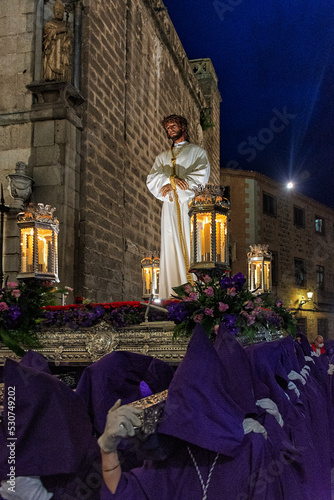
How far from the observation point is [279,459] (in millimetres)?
2307

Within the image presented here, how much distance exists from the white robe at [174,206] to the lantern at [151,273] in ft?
7.31

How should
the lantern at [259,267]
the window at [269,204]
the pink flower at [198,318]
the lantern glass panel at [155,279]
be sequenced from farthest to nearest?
1. the window at [269,204]
2. the lantern glass panel at [155,279]
3. the lantern at [259,267]
4. the pink flower at [198,318]

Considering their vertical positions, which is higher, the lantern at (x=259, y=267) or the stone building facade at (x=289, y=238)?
the stone building facade at (x=289, y=238)

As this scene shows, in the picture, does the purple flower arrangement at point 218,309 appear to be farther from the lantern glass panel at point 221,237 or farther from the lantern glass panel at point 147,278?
the lantern glass panel at point 147,278

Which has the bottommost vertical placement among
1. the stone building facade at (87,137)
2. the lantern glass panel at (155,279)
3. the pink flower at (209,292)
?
the pink flower at (209,292)

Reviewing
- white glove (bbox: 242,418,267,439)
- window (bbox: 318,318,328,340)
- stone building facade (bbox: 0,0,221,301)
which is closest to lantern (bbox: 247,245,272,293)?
stone building facade (bbox: 0,0,221,301)

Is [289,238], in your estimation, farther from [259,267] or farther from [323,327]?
[259,267]

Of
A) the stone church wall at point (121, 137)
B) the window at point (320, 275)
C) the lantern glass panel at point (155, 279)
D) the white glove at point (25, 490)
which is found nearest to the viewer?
the white glove at point (25, 490)

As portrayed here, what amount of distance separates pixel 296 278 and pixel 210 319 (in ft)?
70.7

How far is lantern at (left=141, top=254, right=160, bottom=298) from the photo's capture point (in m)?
8.40

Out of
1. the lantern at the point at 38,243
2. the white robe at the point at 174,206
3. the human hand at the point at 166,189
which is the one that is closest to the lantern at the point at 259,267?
the white robe at the point at 174,206

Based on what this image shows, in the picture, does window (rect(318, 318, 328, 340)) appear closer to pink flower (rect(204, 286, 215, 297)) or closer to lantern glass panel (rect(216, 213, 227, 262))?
lantern glass panel (rect(216, 213, 227, 262))

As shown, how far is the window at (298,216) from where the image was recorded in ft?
84.2

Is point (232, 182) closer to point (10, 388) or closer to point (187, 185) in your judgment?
point (187, 185)
